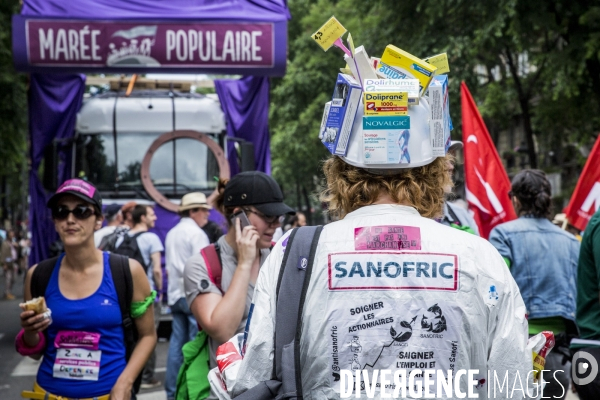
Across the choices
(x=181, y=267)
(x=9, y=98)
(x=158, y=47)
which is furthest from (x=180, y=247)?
(x=9, y=98)

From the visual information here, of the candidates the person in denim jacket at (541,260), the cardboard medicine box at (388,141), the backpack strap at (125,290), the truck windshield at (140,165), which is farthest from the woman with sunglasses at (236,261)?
the truck windshield at (140,165)

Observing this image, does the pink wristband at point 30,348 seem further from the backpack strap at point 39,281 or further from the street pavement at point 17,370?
the street pavement at point 17,370

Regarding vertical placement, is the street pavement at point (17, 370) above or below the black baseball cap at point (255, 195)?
below

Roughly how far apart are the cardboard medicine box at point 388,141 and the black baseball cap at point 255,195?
1737 millimetres

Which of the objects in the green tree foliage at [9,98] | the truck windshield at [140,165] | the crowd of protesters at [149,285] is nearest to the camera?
the crowd of protesters at [149,285]

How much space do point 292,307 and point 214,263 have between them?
1.71 metres

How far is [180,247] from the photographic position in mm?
8422

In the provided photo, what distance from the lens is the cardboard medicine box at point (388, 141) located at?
2303 millimetres

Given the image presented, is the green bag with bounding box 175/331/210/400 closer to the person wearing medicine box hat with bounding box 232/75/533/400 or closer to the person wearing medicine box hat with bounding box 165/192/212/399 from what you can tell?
the person wearing medicine box hat with bounding box 232/75/533/400

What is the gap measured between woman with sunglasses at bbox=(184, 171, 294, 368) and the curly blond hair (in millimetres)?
1383

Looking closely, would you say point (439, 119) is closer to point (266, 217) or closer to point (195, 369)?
point (266, 217)

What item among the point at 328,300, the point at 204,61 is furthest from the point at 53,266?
the point at 204,61

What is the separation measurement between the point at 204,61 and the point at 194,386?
7053mm

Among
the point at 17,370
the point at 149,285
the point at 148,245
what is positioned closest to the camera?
the point at 149,285
